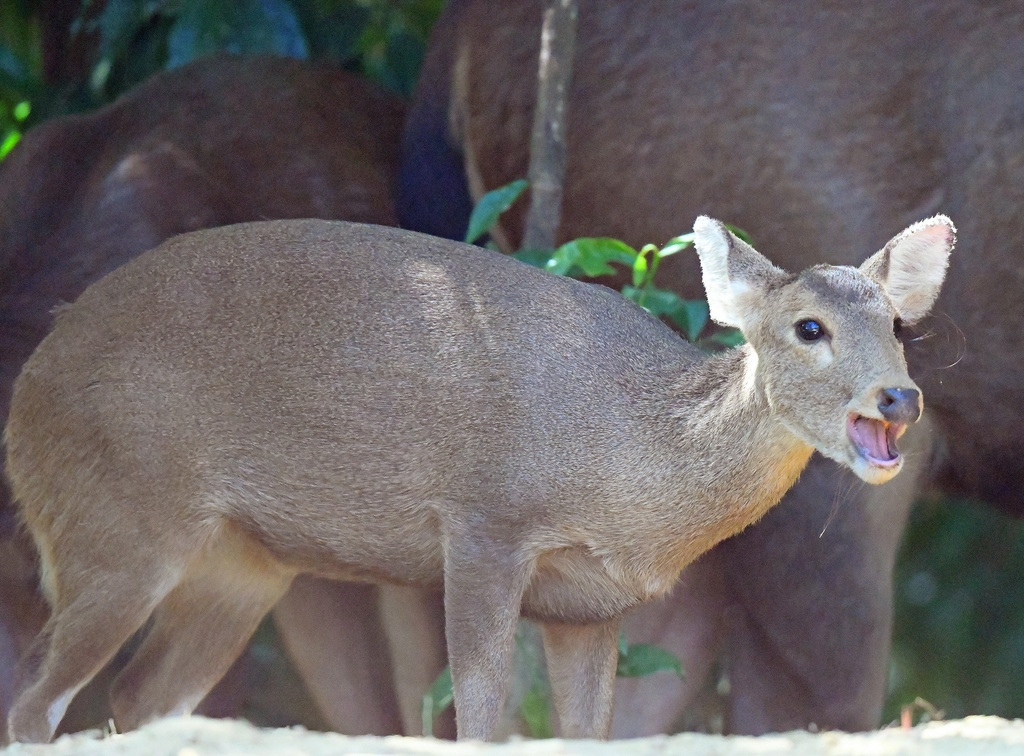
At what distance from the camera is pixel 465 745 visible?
3648 mm

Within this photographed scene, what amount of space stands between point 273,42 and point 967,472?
348 centimetres

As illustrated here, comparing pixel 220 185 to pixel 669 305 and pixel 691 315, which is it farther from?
pixel 691 315

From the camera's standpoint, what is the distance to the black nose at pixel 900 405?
4.09 metres

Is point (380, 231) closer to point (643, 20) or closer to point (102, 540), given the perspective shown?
point (102, 540)

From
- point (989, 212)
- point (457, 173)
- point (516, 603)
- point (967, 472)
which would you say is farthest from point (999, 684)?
point (516, 603)

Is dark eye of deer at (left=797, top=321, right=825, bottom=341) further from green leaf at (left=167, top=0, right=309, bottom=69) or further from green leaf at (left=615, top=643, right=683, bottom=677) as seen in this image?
green leaf at (left=167, top=0, right=309, bottom=69)

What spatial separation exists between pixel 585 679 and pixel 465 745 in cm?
134

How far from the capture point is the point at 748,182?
613 centimetres

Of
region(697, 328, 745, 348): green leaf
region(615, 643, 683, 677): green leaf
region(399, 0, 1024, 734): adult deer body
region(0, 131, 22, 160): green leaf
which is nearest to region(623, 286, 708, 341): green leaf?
region(697, 328, 745, 348): green leaf

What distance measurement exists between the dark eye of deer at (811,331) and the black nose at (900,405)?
0.90 ft

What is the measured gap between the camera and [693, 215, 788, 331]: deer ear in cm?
455

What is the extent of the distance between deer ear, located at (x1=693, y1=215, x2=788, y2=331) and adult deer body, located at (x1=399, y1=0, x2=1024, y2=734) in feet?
4.87

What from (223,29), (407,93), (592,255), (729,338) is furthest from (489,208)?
(407,93)

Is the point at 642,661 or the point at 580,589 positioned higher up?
the point at 580,589
